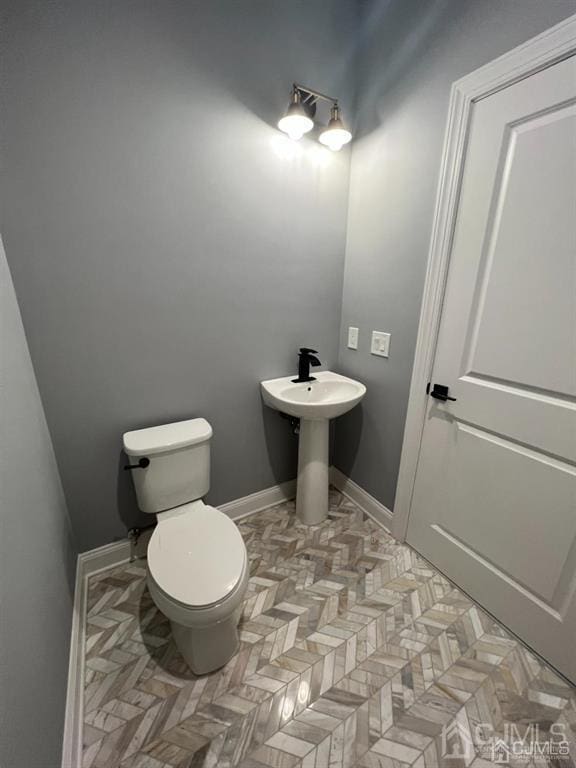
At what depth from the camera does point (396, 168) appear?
1.40 metres

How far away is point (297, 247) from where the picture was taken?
5.21 feet

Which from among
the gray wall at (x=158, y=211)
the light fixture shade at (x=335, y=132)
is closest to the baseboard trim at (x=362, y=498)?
the gray wall at (x=158, y=211)

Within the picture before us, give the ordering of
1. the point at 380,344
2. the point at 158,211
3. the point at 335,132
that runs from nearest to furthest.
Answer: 1. the point at 158,211
2. the point at 335,132
3. the point at 380,344

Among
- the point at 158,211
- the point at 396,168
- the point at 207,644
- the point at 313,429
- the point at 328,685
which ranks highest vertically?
the point at 396,168

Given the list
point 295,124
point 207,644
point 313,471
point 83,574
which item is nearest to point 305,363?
Result: point 313,471

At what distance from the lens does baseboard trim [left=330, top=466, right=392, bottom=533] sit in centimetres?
176

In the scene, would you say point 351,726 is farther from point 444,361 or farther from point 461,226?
point 461,226

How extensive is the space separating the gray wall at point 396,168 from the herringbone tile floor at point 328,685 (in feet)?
1.92

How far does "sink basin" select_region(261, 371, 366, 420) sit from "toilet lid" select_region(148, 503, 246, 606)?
0.58 m

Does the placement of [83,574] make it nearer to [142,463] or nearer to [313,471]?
[142,463]

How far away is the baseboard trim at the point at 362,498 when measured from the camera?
176 centimetres

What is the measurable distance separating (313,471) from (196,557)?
80 cm

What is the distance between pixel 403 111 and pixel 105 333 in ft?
5.27

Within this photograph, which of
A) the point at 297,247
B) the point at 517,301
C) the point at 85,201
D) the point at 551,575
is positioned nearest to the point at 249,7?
the point at 297,247
